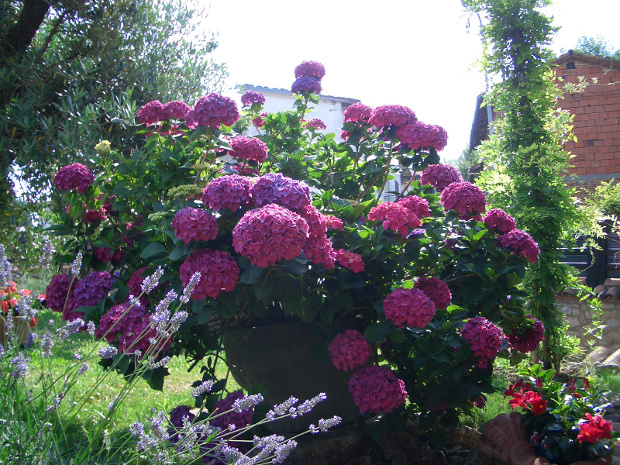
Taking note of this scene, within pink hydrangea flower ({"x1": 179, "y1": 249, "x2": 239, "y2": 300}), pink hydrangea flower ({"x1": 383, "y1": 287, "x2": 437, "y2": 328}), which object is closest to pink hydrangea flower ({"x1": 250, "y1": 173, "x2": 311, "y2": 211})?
pink hydrangea flower ({"x1": 179, "y1": 249, "x2": 239, "y2": 300})

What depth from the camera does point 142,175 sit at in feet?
8.66

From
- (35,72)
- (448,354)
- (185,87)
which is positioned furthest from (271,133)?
(35,72)

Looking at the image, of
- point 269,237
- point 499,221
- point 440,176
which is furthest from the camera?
point 440,176

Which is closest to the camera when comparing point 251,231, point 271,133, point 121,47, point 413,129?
point 251,231

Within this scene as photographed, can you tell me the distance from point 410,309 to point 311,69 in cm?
A: 209

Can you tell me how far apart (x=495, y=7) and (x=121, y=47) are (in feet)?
12.5

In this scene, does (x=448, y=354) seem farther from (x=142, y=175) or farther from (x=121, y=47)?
(x=121, y=47)

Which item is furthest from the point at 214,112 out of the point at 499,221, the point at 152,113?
the point at 499,221

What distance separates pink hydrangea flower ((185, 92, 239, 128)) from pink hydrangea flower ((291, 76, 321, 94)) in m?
0.95

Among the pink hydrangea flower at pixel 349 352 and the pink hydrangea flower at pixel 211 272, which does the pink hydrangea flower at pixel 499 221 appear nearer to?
the pink hydrangea flower at pixel 349 352

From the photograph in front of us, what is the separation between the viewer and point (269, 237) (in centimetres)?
171

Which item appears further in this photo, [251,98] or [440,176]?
[251,98]

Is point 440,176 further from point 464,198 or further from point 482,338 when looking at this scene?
point 482,338

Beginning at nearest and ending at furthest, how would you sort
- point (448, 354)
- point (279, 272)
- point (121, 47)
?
point (279, 272), point (448, 354), point (121, 47)
